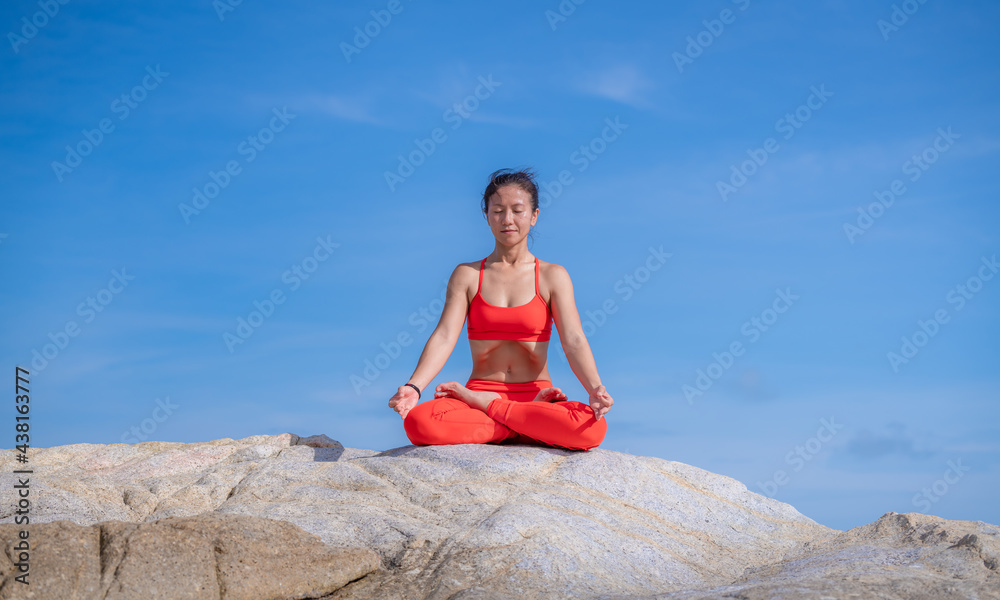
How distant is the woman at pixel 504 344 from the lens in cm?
Answer: 620

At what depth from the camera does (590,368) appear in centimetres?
638

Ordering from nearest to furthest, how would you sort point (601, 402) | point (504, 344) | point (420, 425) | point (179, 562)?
point (179, 562) < point (601, 402) < point (420, 425) < point (504, 344)

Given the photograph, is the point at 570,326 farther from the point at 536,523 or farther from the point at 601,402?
the point at 536,523

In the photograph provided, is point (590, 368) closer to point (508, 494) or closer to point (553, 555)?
point (508, 494)

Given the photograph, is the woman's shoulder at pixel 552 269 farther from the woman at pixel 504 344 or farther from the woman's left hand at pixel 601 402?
the woman's left hand at pixel 601 402

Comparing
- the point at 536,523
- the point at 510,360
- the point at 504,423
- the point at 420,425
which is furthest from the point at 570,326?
the point at 536,523

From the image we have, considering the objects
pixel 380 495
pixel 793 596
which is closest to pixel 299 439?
pixel 380 495

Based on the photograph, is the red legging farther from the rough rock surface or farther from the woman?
the rough rock surface

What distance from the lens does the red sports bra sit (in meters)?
6.56

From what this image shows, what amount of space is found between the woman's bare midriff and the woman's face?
33.2 inches

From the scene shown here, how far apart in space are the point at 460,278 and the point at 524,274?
543mm

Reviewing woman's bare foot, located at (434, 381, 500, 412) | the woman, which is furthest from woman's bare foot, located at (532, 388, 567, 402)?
woman's bare foot, located at (434, 381, 500, 412)

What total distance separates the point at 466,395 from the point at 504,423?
1.27 feet

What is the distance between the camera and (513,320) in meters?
6.56
